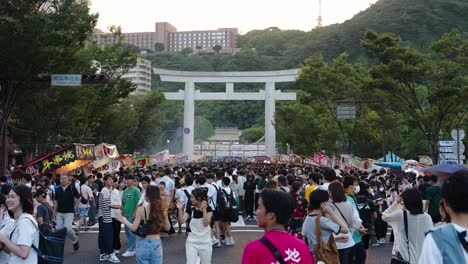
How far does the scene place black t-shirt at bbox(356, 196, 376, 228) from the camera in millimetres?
9005

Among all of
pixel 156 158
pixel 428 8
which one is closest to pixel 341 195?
pixel 156 158

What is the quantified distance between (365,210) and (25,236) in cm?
640

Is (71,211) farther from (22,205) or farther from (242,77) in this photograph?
(242,77)

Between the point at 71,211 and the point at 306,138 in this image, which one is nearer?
the point at 71,211

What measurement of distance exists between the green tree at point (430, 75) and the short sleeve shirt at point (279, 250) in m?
20.6

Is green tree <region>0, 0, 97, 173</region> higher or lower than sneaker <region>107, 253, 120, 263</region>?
higher

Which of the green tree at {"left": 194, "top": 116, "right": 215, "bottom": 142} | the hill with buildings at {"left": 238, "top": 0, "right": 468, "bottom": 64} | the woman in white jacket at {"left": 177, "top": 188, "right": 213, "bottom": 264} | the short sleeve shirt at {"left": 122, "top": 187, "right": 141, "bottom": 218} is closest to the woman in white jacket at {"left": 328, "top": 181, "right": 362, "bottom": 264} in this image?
the woman in white jacket at {"left": 177, "top": 188, "right": 213, "bottom": 264}

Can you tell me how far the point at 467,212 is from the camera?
269 centimetres

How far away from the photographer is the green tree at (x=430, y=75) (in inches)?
878

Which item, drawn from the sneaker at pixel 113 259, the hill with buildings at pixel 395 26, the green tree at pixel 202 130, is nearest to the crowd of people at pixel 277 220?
the sneaker at pixel 113 259

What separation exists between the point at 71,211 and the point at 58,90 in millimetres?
13758

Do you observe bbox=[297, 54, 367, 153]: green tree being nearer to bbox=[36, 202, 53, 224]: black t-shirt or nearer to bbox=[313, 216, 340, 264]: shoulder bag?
bbox=[36, 202, 53, 224]: black t-shirt

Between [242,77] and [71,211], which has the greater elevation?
[242,77]

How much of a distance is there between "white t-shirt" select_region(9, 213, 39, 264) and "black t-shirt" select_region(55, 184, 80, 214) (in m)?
5.77
